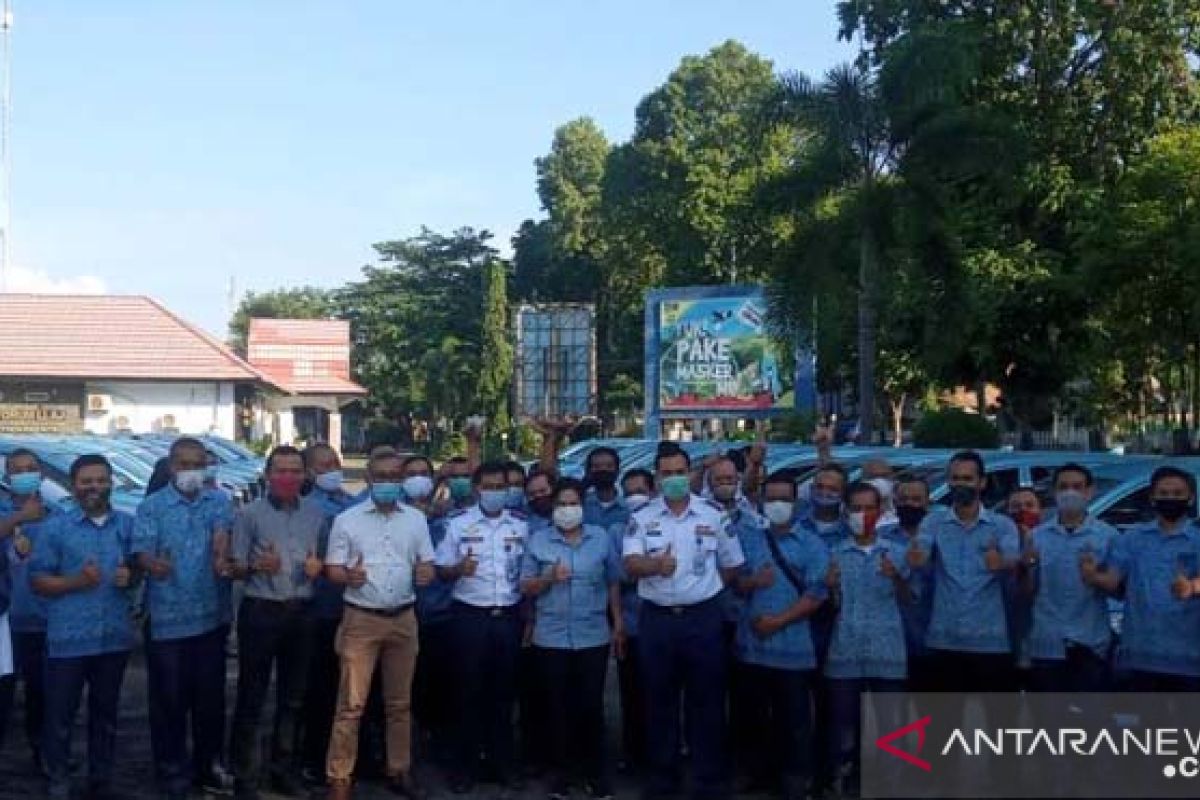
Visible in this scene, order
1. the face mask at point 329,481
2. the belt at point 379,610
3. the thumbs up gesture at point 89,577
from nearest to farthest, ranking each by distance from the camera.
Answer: the thumbs up gesture at point 89,577
the belt at point 379,610
the face mask at point 329,481

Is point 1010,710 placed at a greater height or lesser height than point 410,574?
lesser

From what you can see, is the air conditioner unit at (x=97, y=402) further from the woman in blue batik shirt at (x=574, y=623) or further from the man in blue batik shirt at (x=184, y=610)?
the woman in blue batik shirt at (x=574, y=623)

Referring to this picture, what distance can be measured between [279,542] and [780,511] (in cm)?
255

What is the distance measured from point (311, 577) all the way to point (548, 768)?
71.8 inches

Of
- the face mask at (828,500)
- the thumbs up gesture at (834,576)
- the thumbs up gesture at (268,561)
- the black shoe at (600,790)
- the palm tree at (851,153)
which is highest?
the palm tree at (851,153)

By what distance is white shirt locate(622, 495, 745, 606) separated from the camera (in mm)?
7316

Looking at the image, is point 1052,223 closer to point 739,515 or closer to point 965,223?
point 965,223

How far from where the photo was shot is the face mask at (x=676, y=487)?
24.3 feet

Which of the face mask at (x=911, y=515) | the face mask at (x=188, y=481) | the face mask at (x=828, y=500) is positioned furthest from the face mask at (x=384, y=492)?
the face mask at (x=911, y=515)

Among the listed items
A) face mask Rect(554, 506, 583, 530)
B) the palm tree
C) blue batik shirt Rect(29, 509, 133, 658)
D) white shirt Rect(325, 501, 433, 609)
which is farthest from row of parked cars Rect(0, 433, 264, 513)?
the palm tree

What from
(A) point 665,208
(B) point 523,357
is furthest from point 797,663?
(A) point 665,208

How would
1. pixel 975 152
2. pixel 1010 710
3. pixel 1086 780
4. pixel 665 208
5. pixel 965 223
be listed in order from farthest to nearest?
pixel 665 208, pixel 965 223, pixel 975 152, pixel 1010 710, pixel 1086 780

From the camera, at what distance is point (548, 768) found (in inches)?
324

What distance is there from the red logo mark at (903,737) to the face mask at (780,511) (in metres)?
1.17
